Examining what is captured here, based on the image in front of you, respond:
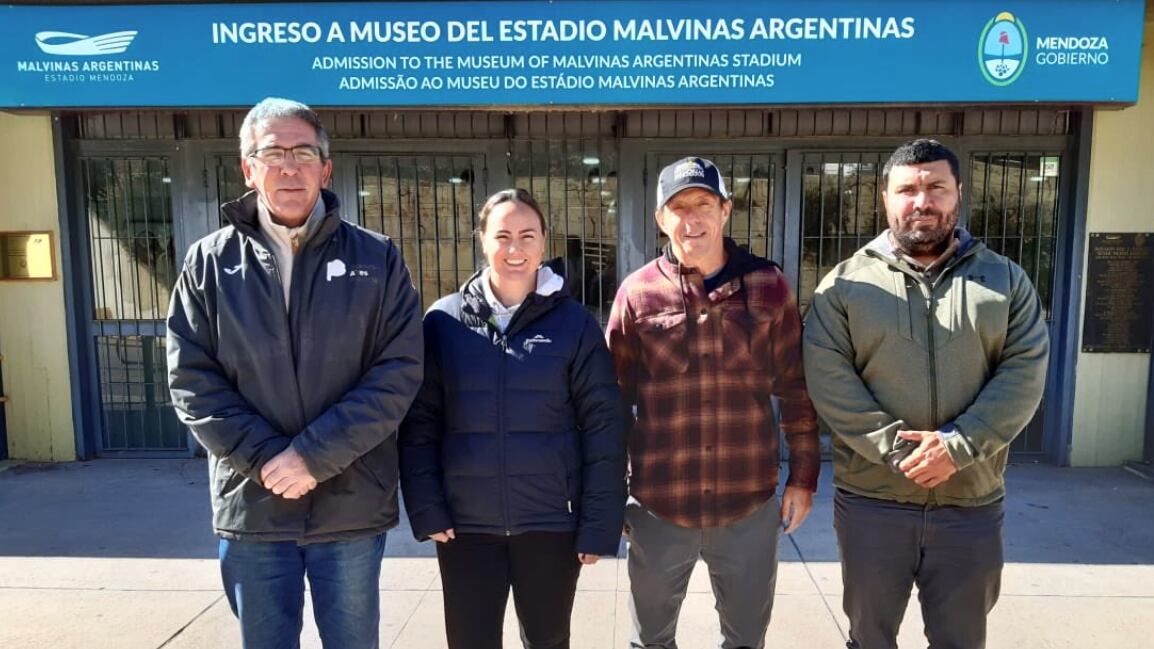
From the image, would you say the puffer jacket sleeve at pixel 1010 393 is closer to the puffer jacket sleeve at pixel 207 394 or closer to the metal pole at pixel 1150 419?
the puffer jacket sleeve at pixel 207 394

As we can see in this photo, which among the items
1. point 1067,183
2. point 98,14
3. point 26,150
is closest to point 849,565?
point 1067,183

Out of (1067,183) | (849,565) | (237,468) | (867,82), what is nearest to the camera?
(237,468)

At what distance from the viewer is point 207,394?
2.03 meters

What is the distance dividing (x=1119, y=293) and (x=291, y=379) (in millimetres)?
5883

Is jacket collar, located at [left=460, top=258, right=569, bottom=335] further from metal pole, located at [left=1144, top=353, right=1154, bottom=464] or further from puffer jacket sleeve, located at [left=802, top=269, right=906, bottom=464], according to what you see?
metal pole, located at [left=1144, top=353, right=1154, bottom=464]

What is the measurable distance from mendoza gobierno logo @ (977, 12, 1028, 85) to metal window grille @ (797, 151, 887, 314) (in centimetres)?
96

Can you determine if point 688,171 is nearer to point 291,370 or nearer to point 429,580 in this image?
point 291,370

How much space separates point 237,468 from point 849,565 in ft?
6.45

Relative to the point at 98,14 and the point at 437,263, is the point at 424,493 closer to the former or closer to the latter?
the point at 437,263

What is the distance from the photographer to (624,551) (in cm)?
404

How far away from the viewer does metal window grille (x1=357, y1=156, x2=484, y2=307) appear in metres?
5.50

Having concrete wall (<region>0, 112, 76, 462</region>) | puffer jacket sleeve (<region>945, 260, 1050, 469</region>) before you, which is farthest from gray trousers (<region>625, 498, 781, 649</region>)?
concrete wall (<region>0, 112, 76, 462</region>)

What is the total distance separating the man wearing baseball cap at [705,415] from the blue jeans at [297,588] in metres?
0.91

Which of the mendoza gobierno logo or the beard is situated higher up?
the mendoza gobierno logo
